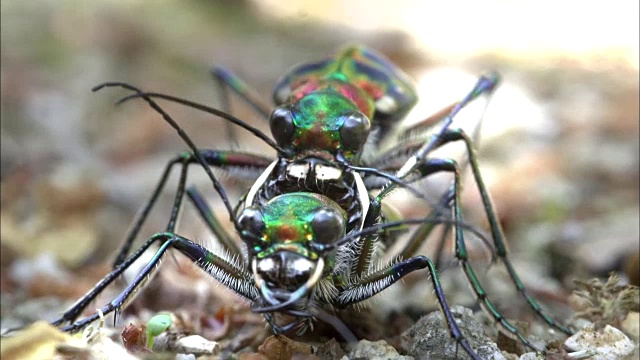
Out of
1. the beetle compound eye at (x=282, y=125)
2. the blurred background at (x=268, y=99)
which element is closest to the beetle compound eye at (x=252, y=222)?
the beetle compound eye at (x=282, y=125)

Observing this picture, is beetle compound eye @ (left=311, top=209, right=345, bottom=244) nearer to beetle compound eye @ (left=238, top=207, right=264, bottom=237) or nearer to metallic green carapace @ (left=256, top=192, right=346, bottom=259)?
metallic green carapace @ (left=256, top=192, right=346, bottom=259)

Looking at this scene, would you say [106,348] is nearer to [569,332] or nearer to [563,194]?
[569,332]

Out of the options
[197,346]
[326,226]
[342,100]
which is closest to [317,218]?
[326,226]

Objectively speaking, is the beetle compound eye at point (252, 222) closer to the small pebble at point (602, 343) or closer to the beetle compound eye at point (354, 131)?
the beetle compound eye at point (354, 131)

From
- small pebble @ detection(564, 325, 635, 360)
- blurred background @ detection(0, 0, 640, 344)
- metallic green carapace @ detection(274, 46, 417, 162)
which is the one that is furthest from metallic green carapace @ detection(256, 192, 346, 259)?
blurred background @ detection(0, 0, 640, 344)

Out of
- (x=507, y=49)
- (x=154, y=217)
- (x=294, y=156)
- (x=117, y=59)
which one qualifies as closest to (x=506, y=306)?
(x=294, y=156)

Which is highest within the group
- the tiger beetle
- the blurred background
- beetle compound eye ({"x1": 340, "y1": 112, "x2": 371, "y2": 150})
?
beetle compound eye ({"x1": 340, "y1": 112, "x2": 371, "y2": 150})

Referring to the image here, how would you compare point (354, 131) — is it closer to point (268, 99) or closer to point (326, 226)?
point (326, 226)
